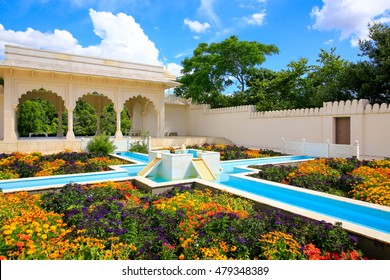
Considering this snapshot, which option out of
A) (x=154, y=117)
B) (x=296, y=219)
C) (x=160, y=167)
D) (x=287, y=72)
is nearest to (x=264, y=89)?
(x=287, y=72)

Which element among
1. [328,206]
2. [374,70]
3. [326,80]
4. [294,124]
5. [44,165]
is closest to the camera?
[328,206]

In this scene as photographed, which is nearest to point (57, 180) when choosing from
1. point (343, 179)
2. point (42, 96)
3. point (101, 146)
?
point (101, 146)

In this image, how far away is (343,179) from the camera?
6754 millimetres

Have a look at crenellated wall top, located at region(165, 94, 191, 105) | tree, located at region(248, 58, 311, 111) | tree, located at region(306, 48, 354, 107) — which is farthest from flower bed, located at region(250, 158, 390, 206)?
crenellated wall top, located at region(165, 94, 191, 105)

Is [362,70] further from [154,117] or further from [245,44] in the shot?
A: [154,117]

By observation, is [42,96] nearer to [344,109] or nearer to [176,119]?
[176,119]

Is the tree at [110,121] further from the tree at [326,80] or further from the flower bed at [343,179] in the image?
the flower bed at [343,179]

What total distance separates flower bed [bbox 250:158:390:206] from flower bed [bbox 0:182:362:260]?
2.53 m

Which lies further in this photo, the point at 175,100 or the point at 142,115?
the point at 175,100

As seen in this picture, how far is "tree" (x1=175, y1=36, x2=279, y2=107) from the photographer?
65.4ft

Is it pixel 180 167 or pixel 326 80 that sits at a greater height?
pixel 326 80

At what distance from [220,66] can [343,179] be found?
49.1ft

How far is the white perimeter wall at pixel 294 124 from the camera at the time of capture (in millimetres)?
12125

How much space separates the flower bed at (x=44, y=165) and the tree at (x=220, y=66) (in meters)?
11.7
